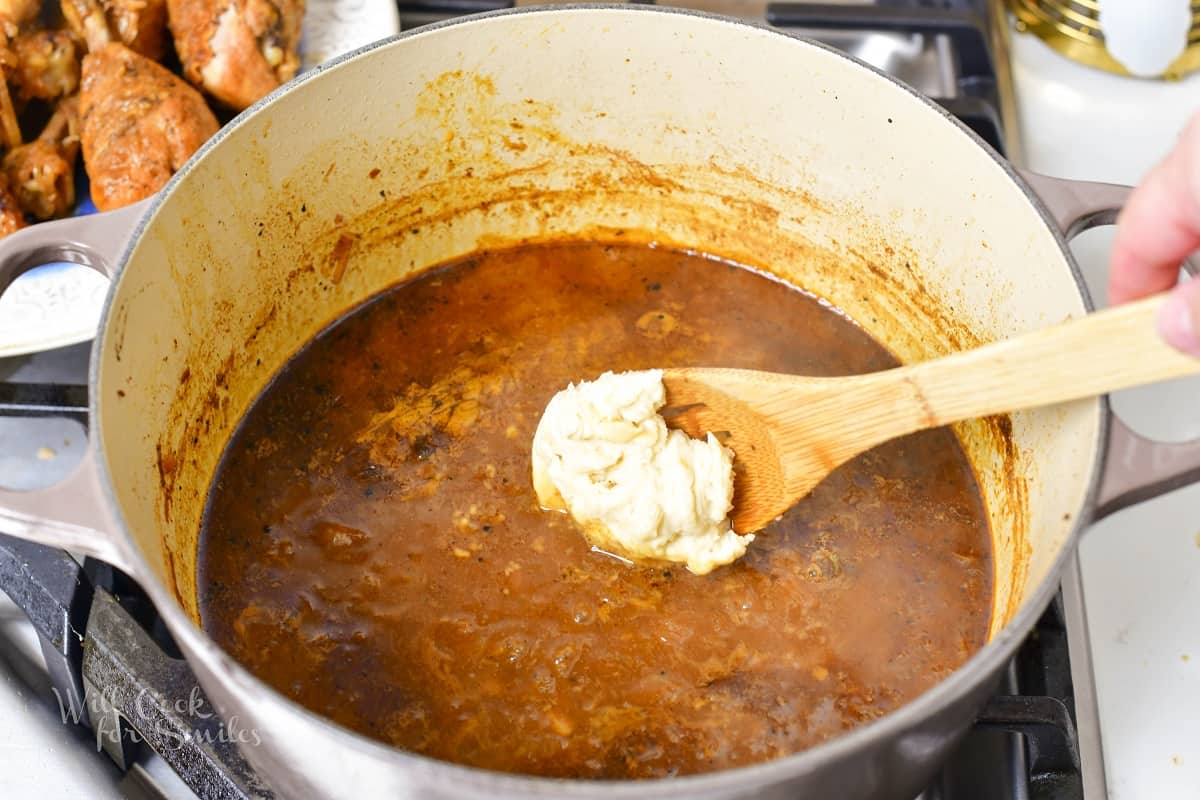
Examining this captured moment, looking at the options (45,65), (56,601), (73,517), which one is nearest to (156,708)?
(56,601)

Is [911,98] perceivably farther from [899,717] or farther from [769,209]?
[899,717]

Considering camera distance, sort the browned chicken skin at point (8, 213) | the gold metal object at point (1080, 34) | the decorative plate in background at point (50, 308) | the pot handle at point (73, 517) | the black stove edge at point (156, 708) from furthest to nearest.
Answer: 1. the gold metal object at point (1080, 34)
2. the browned chicken skin at point (8, 213)
3. the decorative plate in background at point (50, 308)
4. the black stove edge at point (156, 708)
5. the pot handle at point (73, 517)

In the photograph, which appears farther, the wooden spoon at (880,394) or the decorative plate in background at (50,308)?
the decorative plate in background at (50,308)

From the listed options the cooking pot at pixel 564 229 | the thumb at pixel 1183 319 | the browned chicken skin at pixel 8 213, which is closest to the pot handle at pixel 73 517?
the cooking pot at pixel 564 229

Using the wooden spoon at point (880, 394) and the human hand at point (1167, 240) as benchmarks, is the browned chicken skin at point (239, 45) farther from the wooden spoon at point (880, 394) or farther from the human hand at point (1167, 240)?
the human hand at point (1167, 240)

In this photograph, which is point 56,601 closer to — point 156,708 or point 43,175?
point 156,708

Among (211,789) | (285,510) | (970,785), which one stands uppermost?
(285,510)

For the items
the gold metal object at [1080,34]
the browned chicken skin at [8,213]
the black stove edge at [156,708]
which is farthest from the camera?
the gold metal object at [1080,34]

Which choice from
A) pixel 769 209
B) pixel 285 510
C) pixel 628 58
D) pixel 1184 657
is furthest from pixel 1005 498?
pixel 285 510
